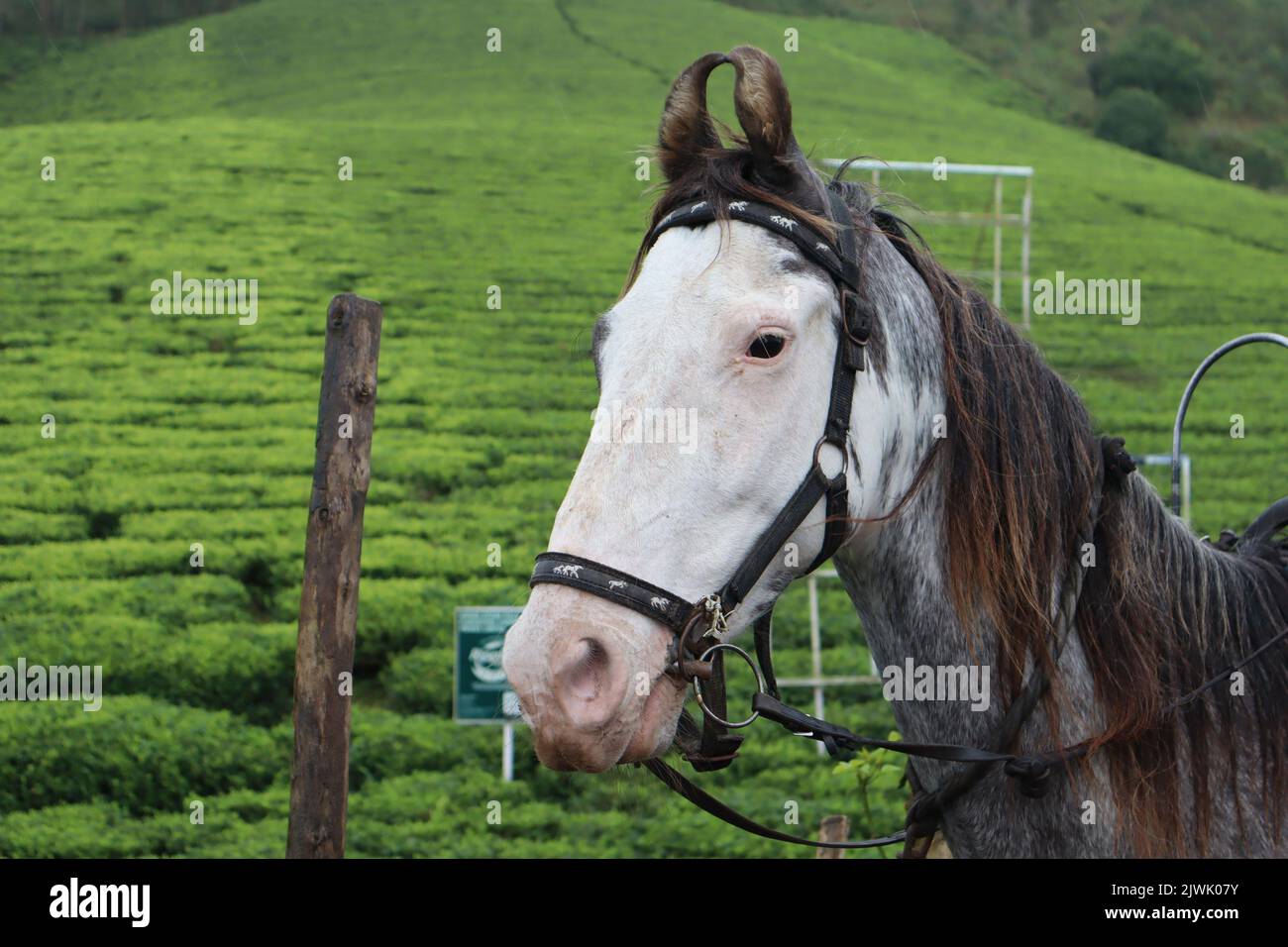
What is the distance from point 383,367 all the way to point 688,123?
52.5ft

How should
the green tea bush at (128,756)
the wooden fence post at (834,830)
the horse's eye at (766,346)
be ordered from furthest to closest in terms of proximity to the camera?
the green tea bush at (128,756) → the wooden fence post at (834,830) → the horse's eye at (766,346)

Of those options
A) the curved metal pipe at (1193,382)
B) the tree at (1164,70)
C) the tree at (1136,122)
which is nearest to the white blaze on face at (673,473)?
the curved metal pipe at (1193,382)

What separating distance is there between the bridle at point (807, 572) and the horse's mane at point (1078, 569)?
45 millimetres

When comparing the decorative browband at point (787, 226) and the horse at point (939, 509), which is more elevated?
the decorative browband at point (787, 226)

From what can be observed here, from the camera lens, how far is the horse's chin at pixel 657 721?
2.40m

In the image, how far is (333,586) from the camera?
4.90 m

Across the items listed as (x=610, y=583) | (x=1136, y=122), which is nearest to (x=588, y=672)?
(x=610, y=583)

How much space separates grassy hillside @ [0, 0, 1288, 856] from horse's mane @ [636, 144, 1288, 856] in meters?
1.06

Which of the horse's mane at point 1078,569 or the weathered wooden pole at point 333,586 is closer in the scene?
the horse's mane at point 1078,569

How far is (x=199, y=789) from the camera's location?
8.86 meters

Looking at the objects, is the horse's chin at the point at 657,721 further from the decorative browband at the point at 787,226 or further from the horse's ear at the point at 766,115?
the horse's ear at the point at 766,115

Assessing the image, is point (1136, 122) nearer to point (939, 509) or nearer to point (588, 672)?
point (939, 509)

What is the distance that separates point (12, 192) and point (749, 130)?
91.0 feet

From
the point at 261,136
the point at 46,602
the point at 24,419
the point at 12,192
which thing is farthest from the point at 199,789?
the point at 261,136
